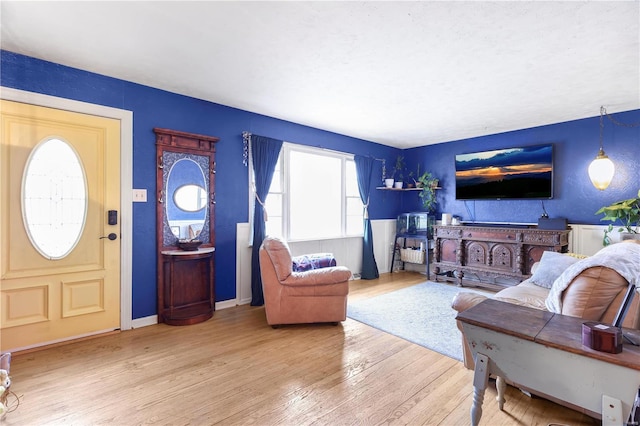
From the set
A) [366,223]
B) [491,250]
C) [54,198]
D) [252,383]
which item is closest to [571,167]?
[491,250]

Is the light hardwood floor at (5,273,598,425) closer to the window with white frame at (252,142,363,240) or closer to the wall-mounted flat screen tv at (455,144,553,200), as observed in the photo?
the window with white frame at (252,142,363,240)

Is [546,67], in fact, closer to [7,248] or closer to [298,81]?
[298,81]

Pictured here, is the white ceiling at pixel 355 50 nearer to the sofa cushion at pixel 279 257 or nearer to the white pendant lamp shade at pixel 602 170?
the white pendant lamp shade at pixel 602 170

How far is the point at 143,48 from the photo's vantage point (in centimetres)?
246

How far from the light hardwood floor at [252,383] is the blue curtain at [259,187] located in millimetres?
892

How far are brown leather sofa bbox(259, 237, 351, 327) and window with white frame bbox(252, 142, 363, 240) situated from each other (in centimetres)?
114

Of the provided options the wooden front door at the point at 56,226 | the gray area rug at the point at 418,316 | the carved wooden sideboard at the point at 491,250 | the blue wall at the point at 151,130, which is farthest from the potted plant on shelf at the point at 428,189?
the wooden front door at the point at 56,226

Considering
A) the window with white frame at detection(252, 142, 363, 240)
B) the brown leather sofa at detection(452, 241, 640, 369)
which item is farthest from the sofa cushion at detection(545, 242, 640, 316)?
the window with white frame at detection(252, 142, 363, 240)

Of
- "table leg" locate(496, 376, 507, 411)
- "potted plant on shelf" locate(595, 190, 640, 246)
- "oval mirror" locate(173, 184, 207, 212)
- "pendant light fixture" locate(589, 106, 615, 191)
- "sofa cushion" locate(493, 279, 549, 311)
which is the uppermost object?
"pendant light fixture" locate(589, 106, 615, 191)

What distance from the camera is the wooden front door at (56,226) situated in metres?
2.55

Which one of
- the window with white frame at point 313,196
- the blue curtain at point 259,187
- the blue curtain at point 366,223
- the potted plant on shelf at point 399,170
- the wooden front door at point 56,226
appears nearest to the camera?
the wooden front door at point 56,226

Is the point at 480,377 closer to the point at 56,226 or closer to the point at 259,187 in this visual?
the point at 259,187

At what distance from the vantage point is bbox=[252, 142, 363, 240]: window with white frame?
437 cm

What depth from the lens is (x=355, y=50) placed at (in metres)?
2.46
